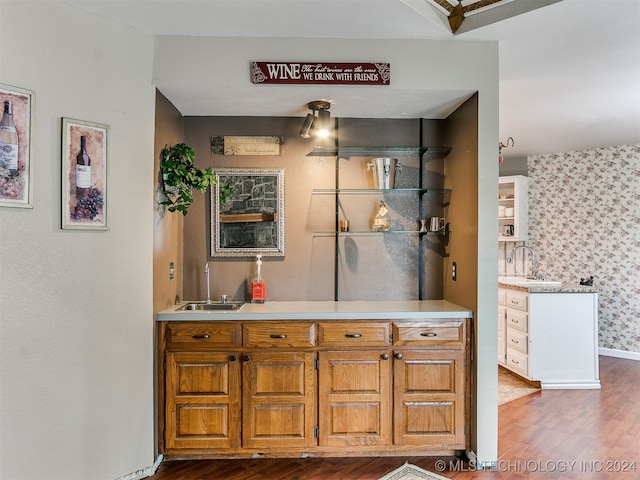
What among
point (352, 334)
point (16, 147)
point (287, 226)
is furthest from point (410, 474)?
→ point (16, 147)

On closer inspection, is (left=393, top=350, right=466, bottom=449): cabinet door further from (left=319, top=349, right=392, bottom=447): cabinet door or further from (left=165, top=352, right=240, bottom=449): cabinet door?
(left=165, top=352, right=240, bottom=449): cabinet door

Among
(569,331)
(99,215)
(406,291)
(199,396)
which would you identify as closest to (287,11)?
(99,215)

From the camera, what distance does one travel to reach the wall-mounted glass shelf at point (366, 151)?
3.04m

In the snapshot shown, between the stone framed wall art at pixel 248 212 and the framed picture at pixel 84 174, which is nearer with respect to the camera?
the framed picture at pixel 84 174

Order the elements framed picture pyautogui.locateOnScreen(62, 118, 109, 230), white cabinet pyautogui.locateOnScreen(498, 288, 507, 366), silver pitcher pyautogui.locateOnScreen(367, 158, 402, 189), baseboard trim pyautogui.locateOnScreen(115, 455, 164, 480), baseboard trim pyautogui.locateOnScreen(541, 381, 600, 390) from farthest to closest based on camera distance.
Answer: white cabinet pyautogui.locateOnScreen(498, 288, 507, 366)
baseboard trim pyautogui.locateOnScreen(541, 381, 600, 390)
silver pitcher pyautogui.locateOnScreen(367, 158, 402, 189)
baseboard trim pyautogui.locateOnScreen(115, 455, 164, 480)
framed picture pyautogui.locateOnScreen(62, 118, 109, 230)

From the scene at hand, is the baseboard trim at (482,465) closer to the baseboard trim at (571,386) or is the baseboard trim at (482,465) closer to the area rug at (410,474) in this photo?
the area rug at (410,474)

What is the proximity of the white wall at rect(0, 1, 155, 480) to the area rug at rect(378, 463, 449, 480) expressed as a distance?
1453 mm

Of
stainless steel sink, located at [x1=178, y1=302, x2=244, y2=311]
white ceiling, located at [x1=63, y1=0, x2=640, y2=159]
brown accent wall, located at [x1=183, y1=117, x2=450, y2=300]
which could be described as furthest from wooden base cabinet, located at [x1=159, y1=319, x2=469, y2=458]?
white ceiling, located at [x1=63, y1=0, x2=640, y2=159]

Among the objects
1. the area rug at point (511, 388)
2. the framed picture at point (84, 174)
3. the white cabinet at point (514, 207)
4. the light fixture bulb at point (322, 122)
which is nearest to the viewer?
the framed picture at point (84, 174)

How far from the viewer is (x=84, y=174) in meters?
2.18

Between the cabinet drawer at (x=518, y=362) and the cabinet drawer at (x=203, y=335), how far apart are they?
3012mm

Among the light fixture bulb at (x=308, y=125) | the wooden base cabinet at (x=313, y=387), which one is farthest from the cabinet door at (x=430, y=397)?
the light fixture bulb at (x=308, y=125)

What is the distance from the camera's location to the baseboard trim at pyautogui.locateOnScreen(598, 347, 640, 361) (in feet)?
16.0

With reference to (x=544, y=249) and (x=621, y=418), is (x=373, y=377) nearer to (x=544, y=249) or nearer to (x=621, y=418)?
(x=621, y=418)
